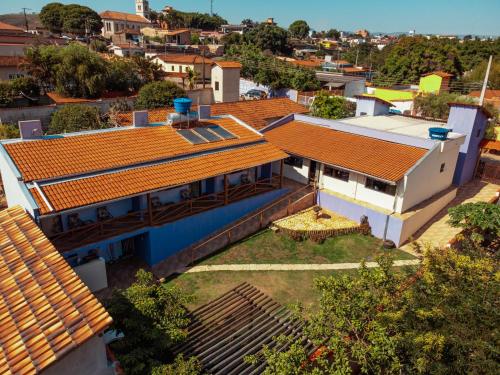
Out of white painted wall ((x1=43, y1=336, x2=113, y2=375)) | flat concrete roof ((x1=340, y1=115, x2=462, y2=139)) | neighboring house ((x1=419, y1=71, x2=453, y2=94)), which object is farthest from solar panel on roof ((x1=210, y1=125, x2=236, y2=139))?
neighboring house ((x1=419, y1=71, x2=453, y2=94))

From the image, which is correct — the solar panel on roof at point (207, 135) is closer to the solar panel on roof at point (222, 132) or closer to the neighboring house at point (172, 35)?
the solar panel on roof at point (222, 132)

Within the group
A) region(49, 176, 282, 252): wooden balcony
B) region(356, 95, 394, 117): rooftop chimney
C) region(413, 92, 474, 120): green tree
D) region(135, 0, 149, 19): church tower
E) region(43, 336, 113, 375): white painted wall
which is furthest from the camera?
region(135, 0, 149, 19): church tower

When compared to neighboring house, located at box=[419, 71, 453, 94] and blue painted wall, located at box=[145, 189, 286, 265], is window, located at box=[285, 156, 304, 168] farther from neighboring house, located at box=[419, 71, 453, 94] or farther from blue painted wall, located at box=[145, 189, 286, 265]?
neighboring house, located at box=[419, 71, 453, 94]

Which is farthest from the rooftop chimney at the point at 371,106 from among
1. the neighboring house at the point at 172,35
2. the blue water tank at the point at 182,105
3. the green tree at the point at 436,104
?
the neighboring house at the point at 172,35

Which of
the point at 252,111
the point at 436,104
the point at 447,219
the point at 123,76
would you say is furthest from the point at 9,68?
the point at 436,104

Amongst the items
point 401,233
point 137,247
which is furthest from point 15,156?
point 401,233

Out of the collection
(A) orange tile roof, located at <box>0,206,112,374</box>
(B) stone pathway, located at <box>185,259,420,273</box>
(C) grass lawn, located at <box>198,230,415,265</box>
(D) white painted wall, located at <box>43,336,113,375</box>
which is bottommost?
(B) stone pathway, located at <box>185,259,420,273</box>

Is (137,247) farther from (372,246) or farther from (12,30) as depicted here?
(12,30)
